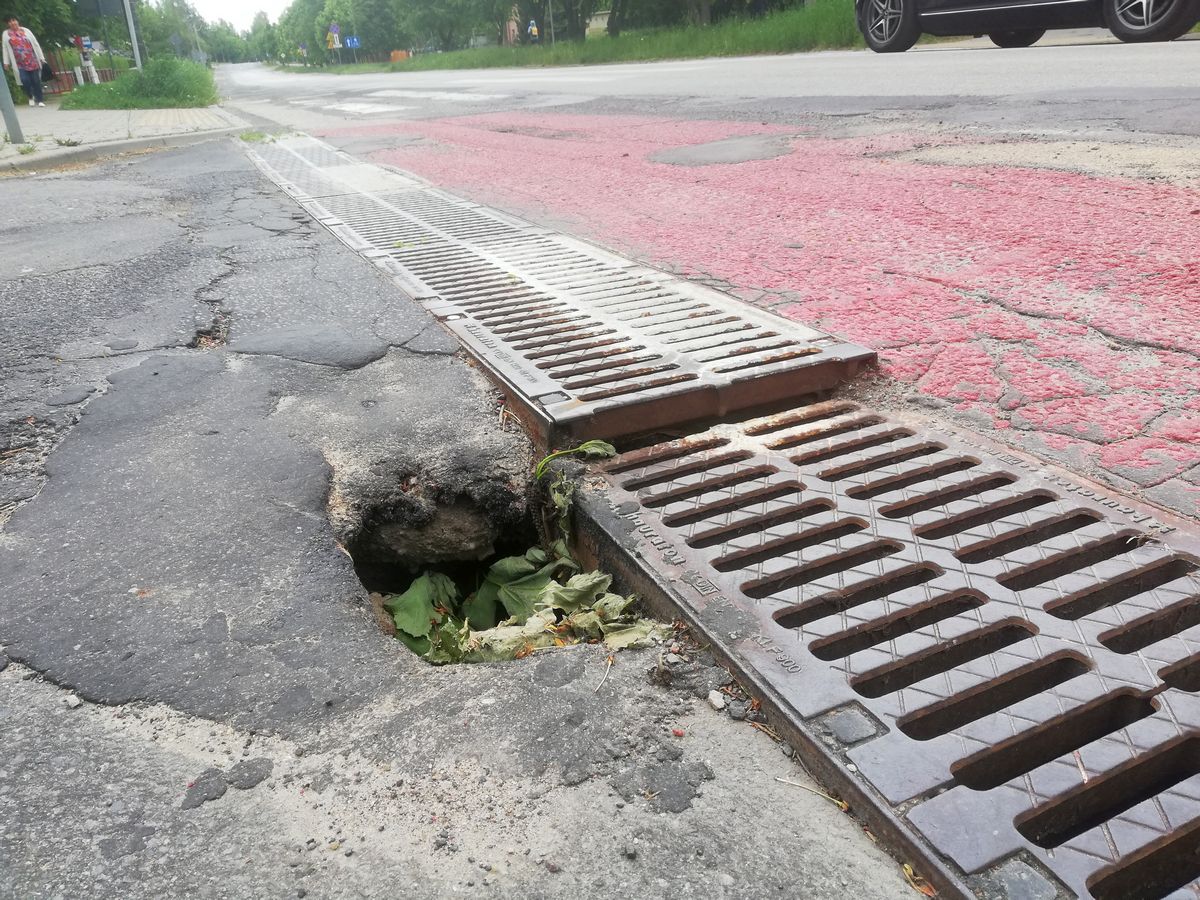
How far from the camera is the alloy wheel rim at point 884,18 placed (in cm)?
1259

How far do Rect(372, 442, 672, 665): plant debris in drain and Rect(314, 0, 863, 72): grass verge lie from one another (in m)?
17.4

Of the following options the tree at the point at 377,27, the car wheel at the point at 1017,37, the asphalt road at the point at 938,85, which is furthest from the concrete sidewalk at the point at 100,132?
the tree at the point at 377,27

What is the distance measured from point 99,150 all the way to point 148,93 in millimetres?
11000

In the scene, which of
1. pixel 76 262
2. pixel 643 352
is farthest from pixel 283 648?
pixel 76 262

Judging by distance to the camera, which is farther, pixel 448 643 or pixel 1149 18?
pixel 1149 18

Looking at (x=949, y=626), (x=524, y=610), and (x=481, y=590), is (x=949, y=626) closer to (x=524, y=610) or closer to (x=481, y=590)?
(x=524, y=610)

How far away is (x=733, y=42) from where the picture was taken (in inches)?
814

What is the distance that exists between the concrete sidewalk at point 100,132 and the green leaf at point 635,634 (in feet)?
33.3

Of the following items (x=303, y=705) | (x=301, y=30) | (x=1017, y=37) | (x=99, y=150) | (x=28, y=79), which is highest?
(x=301, y=30)

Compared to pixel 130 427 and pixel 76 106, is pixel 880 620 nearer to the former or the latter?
pixel 130 427

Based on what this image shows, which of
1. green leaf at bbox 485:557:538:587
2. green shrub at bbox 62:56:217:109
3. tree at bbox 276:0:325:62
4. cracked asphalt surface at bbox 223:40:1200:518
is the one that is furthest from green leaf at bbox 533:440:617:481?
tree at bbox 276:0:325:62

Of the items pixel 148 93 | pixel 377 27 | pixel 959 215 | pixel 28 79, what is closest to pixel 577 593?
pixel 959 215

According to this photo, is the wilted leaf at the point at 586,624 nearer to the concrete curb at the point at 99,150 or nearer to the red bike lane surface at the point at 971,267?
the red bike lane surface at the point at 971,267

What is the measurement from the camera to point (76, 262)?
4.88 m
